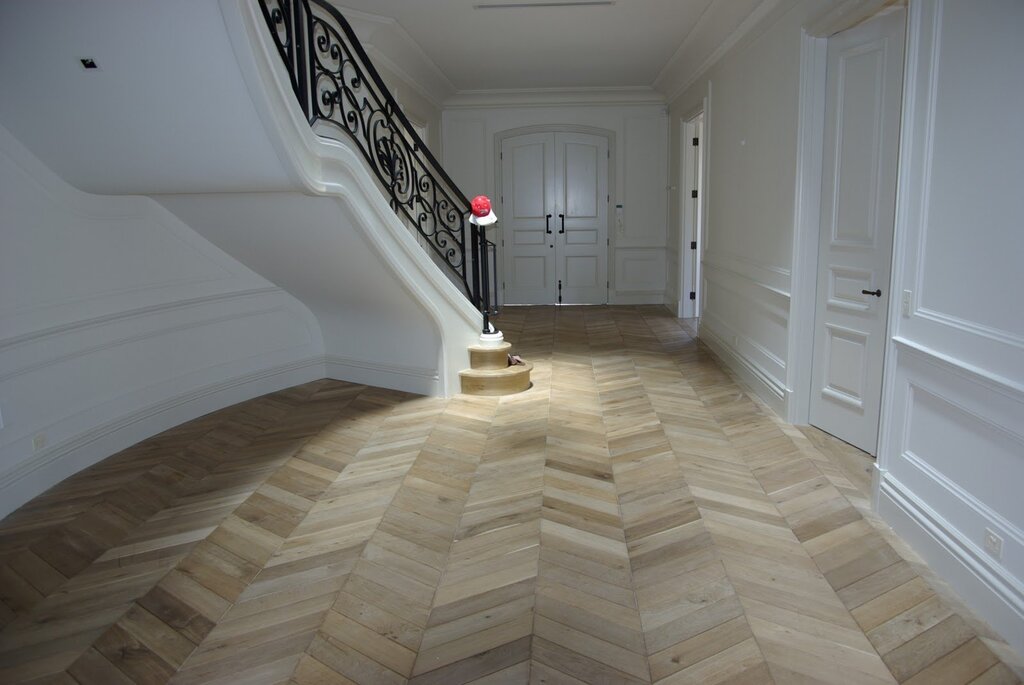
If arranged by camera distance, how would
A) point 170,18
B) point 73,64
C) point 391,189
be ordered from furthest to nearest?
1. point 391,189
2. point 73,64
3. point 170,18

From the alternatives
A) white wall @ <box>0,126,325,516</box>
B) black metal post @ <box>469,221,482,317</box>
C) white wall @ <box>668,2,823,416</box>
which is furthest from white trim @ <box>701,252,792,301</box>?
white wall @ <box>0,126,325,516</box>

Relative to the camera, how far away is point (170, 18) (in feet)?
8.89

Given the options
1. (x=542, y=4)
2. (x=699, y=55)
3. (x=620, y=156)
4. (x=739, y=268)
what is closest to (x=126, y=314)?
(x=542, y=4)

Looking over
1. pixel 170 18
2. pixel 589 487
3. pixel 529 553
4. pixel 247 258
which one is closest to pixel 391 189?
pixel 247 258

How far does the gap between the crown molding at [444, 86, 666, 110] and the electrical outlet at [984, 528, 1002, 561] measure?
7.82 meters

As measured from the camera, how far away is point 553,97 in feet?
30.8

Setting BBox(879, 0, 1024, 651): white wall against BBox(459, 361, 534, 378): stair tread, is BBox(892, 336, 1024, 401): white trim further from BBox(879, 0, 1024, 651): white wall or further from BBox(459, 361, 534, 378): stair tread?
BBox(459, 361, 534, 378): stair tread

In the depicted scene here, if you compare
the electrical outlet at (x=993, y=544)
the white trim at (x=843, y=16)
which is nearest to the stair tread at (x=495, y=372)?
the white trim at (x=843, y=16)

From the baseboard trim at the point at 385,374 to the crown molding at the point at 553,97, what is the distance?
494 centimetres

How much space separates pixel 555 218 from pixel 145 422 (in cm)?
666

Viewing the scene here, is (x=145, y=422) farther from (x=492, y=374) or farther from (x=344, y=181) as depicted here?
A: (x=492, y=374)

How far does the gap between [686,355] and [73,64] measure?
511 centimetres

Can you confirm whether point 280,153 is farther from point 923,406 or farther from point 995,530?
point 995,530

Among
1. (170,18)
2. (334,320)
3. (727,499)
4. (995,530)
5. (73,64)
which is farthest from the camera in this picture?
(334,320)
